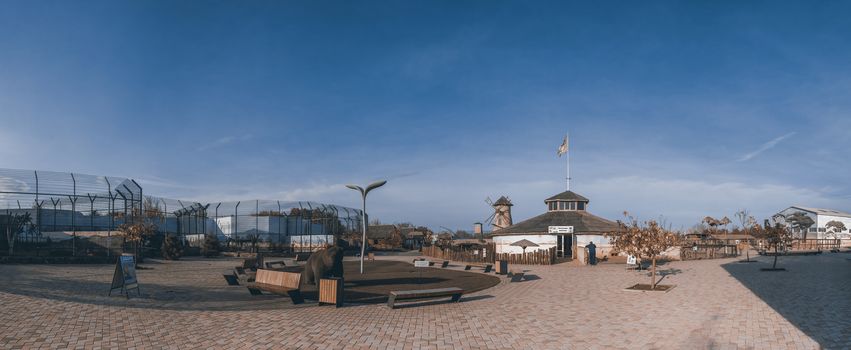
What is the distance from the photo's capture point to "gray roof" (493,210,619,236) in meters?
45.3

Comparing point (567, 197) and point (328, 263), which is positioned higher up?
point (567, 197)

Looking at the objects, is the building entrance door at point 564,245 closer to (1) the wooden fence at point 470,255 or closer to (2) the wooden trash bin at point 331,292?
(1) the wooden fence at point 470,255

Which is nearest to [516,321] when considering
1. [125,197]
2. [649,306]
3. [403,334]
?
[403,334]

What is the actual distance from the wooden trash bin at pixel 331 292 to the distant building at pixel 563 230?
3103 centimetres

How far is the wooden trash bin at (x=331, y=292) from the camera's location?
14.7 meters

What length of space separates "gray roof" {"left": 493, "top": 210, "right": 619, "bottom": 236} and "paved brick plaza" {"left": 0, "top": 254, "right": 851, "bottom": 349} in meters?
25.8

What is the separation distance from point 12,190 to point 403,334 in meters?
34.6

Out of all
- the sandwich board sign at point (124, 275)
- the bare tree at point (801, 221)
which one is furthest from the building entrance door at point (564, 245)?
the bare tree at point (801, 221)

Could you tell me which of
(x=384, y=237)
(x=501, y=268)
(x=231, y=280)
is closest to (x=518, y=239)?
(x=501, y=268)

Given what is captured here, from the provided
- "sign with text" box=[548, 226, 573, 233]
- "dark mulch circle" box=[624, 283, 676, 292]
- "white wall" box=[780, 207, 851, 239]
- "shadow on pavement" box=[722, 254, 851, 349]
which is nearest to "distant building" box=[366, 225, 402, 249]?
"sign with text" box=[548, 226, 573, 233]

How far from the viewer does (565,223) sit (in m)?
47.3

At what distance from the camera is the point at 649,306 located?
15461 mm

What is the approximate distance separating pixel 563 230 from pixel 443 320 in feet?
108

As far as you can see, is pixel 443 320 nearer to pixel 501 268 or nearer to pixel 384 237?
pixel 501 268
